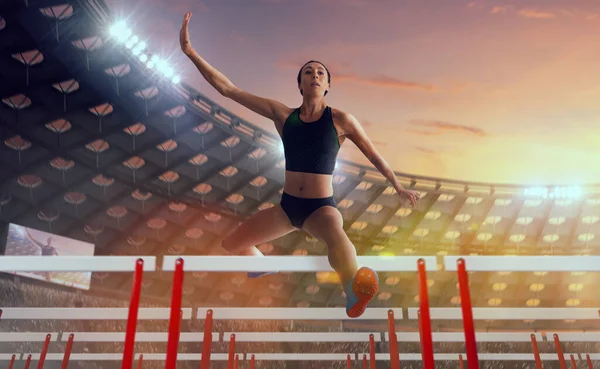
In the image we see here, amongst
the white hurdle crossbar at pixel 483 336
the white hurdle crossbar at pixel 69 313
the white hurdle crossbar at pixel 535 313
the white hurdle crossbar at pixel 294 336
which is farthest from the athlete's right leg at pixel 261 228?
the white hurdle crossbar at pixel 483 336

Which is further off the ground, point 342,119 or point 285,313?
point 342,119

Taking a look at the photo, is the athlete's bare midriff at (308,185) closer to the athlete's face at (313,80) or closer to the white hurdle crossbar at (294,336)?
the athlete's face at (313,80)

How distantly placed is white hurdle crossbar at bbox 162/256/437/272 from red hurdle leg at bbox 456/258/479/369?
227mm

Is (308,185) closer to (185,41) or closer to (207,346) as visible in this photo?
(185,41)

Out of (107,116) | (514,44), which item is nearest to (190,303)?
(107,116)

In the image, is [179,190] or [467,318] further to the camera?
[179,190]

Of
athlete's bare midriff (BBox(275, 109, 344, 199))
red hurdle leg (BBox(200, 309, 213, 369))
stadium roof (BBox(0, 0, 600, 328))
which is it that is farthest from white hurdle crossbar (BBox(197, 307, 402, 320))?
stadium roof (BBox(0, 0, 600, 328))

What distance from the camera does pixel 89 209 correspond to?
25.3 metres

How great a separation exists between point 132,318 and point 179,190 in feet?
81.9

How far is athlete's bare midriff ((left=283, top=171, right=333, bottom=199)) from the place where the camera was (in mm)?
3680

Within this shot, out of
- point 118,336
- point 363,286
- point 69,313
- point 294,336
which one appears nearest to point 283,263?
point 363,286

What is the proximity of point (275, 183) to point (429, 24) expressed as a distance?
12.4 metres

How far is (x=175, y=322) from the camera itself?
301 cm

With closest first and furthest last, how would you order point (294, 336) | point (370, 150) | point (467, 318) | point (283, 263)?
point (467, 318)
point (283, 263)
point (370, 150)
point (294, 336)
